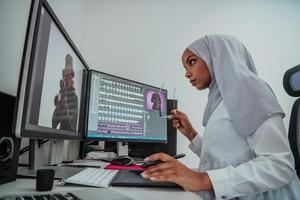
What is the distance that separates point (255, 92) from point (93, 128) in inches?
30.3

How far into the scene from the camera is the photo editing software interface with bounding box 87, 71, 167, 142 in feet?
4.09

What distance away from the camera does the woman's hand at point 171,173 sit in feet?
2.00

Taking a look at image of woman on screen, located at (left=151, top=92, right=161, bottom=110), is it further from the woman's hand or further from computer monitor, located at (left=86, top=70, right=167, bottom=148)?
the woman's hand

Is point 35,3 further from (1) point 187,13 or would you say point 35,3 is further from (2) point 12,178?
(1) point 187,13

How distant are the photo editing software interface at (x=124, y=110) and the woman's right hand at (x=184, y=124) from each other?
104mm

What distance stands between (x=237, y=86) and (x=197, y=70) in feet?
0.91

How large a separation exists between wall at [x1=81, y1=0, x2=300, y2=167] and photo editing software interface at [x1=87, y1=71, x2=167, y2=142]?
0.42 metres

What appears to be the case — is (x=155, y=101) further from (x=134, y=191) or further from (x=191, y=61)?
(x=134, y=191)

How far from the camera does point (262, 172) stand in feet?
2.36

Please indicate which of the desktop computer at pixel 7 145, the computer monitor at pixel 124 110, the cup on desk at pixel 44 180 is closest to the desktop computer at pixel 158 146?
the computer monitor at pixel 124 110

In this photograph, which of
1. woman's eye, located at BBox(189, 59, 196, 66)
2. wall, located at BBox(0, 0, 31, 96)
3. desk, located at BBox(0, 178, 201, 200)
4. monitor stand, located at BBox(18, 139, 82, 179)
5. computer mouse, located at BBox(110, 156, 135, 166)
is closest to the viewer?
desk, located at BBox(0, 178, 201, 200)

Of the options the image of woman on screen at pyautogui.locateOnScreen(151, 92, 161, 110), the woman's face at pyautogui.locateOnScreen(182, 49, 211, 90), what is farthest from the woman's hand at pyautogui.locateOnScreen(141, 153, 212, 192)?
the image of woman on screen at pyautogui.locateOnScreen(151, 92, 161, 110)

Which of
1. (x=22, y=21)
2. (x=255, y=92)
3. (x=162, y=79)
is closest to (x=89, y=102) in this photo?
(x=22, y=21)

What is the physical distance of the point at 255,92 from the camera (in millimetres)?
867
